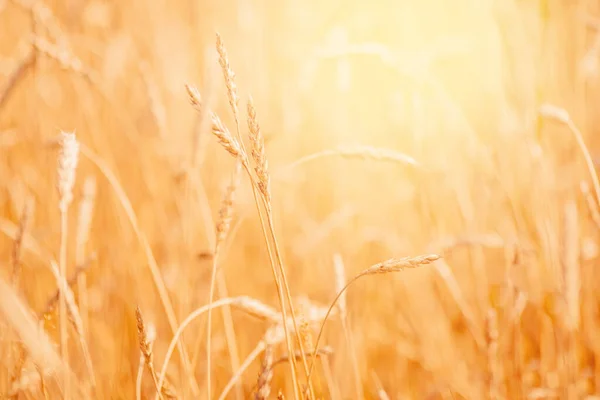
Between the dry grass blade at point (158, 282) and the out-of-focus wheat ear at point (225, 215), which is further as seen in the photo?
the dry grass blade at point (158, 282)

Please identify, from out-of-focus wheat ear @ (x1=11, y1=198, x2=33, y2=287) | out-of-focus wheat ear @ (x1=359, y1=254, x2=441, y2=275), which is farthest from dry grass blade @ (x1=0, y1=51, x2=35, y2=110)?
out-of-focus wheat ear @ (x1=359, y1=254, x2=441, y2=275)

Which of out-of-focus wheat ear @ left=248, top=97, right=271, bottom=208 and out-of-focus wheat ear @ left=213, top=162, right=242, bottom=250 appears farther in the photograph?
out-of-focus wheat ear @ left=213, top=162, right=242, bottom=250

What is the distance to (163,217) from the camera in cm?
172

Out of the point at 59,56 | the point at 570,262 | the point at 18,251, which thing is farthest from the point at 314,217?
the point at 18,251

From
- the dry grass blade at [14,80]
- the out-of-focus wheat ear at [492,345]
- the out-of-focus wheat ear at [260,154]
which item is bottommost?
the out-of-focus wheat ear at [492,345]

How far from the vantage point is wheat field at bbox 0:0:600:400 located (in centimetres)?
89

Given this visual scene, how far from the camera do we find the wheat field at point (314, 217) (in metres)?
0.89

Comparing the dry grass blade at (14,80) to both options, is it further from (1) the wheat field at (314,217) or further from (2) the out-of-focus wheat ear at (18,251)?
(2) the out-of-focus wheat ear at (18,251)

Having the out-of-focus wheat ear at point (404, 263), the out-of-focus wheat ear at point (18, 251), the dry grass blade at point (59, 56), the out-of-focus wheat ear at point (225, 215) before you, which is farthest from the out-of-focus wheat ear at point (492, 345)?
the dry grass blade at point (59, 56)

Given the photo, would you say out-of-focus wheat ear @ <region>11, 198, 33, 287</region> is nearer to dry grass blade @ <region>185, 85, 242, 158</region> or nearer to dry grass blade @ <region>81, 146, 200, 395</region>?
dry grass blade @ <region>81, 146, 200, 395</region>

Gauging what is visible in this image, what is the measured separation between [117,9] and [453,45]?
6.12 ft

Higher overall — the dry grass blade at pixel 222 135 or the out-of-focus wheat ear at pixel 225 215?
the dry grass blade at pixel 222 135

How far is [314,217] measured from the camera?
2285 millimetres

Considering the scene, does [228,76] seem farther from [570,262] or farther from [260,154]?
[570,262]
